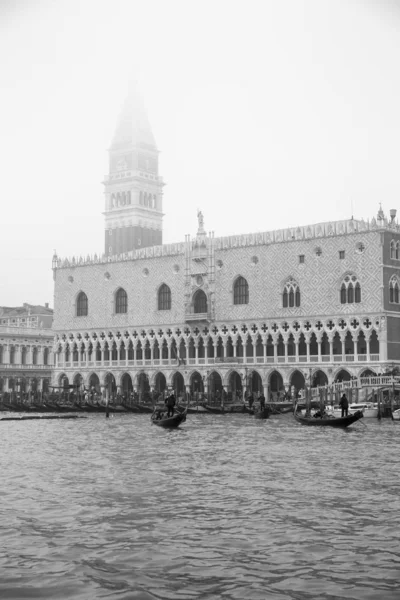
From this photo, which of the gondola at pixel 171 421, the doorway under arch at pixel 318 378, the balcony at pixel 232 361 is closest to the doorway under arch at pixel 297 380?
the balcony at pixel 232 361

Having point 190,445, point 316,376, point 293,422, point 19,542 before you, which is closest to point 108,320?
point 316,376

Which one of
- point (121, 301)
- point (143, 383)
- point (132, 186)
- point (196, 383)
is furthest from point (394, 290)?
point (132, 186)

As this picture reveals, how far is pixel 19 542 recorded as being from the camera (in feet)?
37.4

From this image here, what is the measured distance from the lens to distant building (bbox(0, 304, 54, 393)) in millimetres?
73688

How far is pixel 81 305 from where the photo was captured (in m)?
67.9

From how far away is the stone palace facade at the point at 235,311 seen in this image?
52.6 meters

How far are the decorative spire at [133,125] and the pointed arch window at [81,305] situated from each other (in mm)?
19277

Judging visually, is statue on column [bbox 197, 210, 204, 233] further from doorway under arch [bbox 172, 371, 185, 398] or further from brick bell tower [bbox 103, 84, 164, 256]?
brick bell tower [bbox 103, 84, 164, 256]

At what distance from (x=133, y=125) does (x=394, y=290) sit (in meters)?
36.7

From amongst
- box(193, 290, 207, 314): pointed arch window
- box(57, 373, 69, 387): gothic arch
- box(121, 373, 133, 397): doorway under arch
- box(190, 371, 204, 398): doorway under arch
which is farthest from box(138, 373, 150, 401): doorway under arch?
box(57, 373, 69, 387): gothic arch

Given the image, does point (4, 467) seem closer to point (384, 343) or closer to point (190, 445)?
point (190, 445)

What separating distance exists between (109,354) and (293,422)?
93.6ft

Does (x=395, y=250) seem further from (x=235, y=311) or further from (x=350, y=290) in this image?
(x=235, y=311)

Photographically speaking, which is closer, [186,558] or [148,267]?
[186,558]
